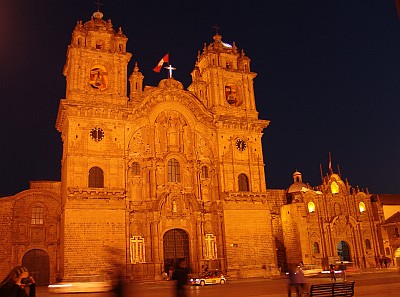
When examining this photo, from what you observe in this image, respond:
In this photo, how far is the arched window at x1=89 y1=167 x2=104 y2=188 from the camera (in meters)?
35.1

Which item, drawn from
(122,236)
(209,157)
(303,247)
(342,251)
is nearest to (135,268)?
(122,236)

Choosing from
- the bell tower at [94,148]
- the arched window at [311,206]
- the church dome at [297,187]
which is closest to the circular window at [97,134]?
the bell tower at [94,148]

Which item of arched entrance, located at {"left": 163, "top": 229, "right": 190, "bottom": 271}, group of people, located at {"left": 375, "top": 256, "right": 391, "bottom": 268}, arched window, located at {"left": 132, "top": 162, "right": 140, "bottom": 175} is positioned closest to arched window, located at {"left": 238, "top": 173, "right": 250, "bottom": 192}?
arched entrance, located at {"left": 163, "top": 229, "right": 190, "bottom": 271}

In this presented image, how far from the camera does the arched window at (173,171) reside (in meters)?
38.6

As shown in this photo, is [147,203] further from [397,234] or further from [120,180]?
[397,234]

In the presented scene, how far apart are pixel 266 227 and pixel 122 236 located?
1292 centimetres

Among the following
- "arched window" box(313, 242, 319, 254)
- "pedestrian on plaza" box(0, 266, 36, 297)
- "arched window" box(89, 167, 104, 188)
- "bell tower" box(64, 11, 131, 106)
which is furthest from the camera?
"arched window" box(313, 242, 319, 254)

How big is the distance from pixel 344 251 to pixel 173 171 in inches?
900

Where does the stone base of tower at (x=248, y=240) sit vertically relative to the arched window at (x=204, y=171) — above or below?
below

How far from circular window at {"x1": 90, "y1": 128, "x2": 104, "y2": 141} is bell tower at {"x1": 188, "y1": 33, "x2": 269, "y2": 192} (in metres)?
10.5

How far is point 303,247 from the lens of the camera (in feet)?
154

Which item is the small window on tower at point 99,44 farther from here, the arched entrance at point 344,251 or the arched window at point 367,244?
the arched window at point 367,244

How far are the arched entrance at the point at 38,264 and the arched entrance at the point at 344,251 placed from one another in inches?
1185

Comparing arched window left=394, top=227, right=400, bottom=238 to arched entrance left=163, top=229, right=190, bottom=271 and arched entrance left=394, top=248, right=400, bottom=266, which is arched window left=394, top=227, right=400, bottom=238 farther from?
arched entrance left=163, top=229, right=190, bottom=271
